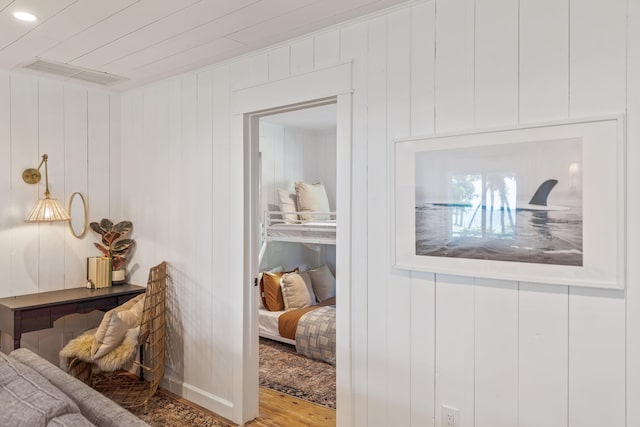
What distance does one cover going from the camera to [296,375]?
3.65 metres

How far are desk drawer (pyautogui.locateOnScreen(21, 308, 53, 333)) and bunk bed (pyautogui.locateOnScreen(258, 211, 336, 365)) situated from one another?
201cm

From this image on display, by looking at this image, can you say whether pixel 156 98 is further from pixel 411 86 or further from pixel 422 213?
pixel 422 213

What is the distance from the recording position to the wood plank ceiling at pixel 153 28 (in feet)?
6.83

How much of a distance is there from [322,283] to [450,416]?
3136 millimetres

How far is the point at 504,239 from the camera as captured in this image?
181cm

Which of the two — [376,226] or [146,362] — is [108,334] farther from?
[376,226]

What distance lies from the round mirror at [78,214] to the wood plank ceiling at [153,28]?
102 cm

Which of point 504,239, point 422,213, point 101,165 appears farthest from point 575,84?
point 101,165

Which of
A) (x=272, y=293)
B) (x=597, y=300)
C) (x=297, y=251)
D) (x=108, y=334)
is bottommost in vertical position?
(x=272, y=293)

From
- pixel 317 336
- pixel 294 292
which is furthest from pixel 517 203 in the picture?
pixel 294 292

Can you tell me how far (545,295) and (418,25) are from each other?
51.0 inches

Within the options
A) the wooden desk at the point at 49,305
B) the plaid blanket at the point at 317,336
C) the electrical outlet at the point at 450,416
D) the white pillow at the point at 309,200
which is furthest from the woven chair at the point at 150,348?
the white pillow at the point at 309,200

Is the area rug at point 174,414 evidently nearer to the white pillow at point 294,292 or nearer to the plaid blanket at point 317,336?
the plaid blanket at point 317,336

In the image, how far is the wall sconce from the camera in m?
3.15
